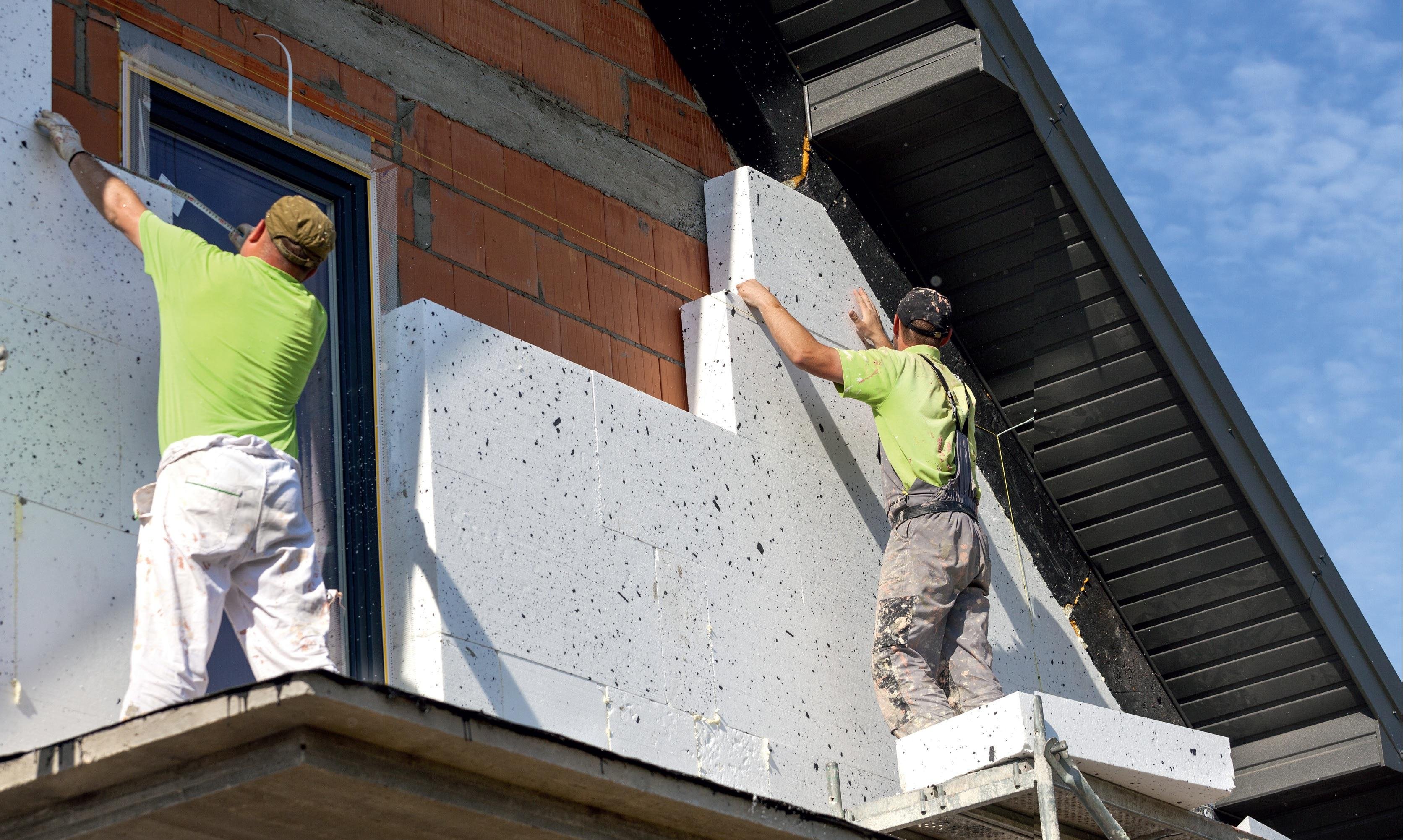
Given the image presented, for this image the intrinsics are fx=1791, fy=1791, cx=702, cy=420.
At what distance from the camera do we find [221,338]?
4238mm

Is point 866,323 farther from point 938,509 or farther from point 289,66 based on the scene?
point 289,66

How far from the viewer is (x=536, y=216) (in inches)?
238

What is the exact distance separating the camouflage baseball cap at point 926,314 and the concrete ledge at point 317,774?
283 centimetres

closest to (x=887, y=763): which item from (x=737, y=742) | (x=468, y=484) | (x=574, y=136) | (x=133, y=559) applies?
(x=737, y=742)

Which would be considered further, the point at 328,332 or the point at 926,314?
the point at 926,314

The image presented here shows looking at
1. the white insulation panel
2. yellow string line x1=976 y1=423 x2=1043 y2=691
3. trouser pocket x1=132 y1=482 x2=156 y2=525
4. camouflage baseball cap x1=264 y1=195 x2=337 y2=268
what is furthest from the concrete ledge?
yellow string line x1=976 y1=423 x2=1043 y2=691

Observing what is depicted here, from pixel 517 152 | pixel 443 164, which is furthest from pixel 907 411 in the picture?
pixel 443 164

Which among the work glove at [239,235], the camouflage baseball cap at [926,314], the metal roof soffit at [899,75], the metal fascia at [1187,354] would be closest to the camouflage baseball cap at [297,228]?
the work glove at [239,235]

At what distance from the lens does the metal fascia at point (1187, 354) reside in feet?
22.5

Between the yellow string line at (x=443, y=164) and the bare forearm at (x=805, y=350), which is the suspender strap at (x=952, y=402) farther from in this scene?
the yellow string line at (x=443, y=164)

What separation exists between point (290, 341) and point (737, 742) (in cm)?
206

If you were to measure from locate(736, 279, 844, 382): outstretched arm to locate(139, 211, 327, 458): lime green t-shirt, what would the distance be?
2.12m

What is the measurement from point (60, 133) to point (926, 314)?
3.16 meters

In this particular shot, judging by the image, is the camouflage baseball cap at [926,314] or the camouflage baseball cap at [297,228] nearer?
the camouflage baseball cap at [297,228]
